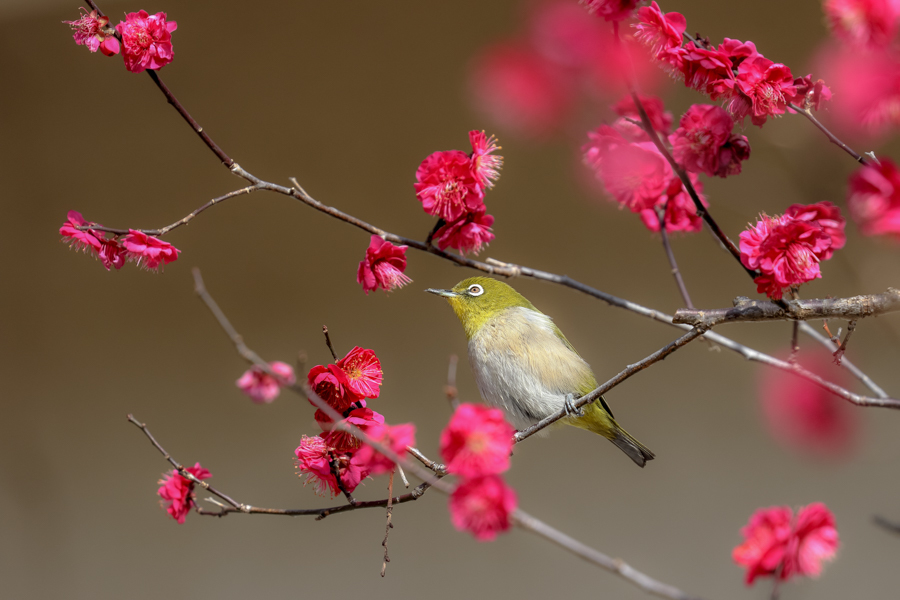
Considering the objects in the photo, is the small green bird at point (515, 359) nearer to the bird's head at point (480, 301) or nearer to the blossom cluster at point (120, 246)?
the bird's head at point (480, 301)

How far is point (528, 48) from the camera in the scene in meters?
0.58

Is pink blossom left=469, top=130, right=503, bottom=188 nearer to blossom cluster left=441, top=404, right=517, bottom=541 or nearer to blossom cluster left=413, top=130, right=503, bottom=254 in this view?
blossom cluster left=413, top=130, right=503, bottom=254

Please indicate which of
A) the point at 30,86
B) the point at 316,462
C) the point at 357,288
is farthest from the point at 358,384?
the point at 30,86

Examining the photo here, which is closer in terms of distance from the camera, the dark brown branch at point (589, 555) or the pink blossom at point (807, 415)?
the dark brown branch at point (589, 555)

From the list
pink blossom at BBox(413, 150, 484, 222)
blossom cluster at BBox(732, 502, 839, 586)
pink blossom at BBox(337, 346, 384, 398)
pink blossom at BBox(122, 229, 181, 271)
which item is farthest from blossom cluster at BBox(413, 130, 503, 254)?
blossom cluster at BBox(732, 502, 839, 586)

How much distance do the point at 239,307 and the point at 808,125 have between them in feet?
5.52

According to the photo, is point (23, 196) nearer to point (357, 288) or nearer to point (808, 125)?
point (357, 288)

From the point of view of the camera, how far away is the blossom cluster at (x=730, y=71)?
1.78ft

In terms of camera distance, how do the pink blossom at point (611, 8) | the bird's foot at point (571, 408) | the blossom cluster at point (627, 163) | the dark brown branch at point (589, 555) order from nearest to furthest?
the dark brown branch at point (589, 555), the pink blossom at point (611, 8), the blossom cluster at point (627, 163), the bird's foot at point (571, 408)

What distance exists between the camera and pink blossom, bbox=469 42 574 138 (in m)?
0.58

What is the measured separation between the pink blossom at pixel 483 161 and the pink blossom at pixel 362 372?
20 cm

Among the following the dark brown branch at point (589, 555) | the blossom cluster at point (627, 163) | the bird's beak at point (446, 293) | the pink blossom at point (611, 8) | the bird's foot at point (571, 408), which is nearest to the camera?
the dark brown branch at point (589, 555)

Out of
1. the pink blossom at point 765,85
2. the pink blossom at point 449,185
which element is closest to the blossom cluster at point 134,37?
the pink blossom at point 449,185

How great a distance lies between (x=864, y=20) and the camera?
1.36 ft
